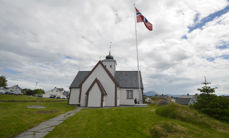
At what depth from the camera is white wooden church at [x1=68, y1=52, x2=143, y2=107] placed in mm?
22812

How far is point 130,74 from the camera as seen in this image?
33.3 metres

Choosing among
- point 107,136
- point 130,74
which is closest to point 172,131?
point 107,136

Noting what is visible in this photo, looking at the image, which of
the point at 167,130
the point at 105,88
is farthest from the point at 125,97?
the point at 167,130

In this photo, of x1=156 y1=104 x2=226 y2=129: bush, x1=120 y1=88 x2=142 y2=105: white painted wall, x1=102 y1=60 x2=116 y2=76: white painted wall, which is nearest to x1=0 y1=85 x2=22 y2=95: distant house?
x1=102 y1=60 x2=116 y2=76: white painted wall

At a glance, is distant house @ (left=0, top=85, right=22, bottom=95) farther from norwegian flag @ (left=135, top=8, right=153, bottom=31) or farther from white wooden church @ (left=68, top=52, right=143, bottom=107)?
norwegian flag @ (left=135, top=8, right=153, bottom=31)

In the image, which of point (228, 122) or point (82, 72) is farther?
point (82, 72)

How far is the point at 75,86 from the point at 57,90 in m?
80.1

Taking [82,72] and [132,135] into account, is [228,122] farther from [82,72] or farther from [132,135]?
[82,72]

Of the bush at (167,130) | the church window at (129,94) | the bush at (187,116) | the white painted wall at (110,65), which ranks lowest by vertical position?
the bush at (167,130)

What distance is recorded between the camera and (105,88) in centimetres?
2533

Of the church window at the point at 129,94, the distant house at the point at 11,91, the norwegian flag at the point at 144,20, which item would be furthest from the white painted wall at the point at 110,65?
the distant house at the point at 11,91

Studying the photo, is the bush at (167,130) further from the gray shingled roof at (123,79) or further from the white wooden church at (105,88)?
the gray shingled roof at (123,79)

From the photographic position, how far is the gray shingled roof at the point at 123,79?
99.2 ft

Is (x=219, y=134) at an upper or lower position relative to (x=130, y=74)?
lower
